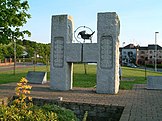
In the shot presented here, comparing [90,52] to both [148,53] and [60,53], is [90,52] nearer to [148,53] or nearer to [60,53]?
[60,53]

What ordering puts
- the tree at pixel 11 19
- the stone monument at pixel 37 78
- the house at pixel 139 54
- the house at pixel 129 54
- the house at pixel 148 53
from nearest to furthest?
the tree at pixel 11 19
the stone monument at pixel 37 78
the house at pixel 129 54
the house at pixel 139 54
the house at pixel 148 53

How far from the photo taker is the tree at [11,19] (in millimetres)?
10750

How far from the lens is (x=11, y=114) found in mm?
5465

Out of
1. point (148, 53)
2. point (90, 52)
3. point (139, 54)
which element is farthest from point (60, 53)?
point (139, 54)

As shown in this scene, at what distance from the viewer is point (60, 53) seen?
549 inches

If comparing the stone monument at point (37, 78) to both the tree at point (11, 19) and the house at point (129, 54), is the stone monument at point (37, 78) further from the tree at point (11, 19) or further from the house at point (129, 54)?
the house at point (129, 54)

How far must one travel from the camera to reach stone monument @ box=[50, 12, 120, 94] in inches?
509

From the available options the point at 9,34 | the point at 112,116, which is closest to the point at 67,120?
the point at 112,116

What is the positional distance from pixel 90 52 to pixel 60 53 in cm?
172

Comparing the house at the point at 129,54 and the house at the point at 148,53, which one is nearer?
the house at the point at 129,54

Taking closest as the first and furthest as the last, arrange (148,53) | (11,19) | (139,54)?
(11,19)
(148,53)
(139,54)

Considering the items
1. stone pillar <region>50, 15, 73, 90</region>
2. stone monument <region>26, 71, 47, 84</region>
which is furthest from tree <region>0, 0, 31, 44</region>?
stone monument <region>26, 71, 47, 84</region>

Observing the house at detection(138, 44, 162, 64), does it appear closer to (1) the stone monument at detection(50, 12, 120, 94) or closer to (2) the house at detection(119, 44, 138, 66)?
(2) the house at detection(119, 44, 138, 66)

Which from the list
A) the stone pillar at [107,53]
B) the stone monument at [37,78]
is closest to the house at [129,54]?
the stone monument at [37,78]
